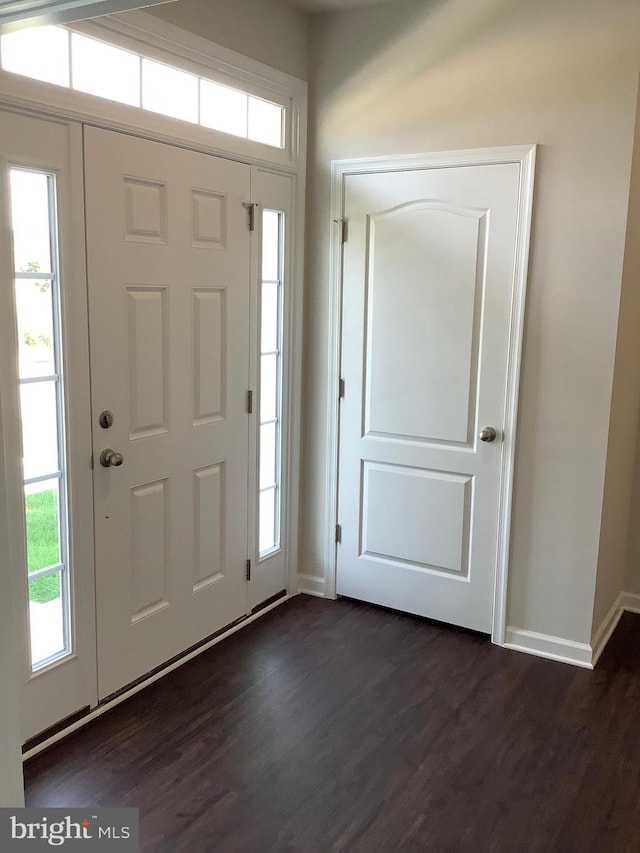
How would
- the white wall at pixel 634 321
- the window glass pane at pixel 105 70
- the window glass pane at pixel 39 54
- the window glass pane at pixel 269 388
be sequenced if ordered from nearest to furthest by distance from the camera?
the window glass pane at pixel 39 54, the window glass pane at pixel 105 70, the white wall at pixel 634 321, the window glass pane at pixel 269 388

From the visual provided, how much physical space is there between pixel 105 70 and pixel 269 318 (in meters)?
1.22

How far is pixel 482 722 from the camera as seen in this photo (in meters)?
2.62

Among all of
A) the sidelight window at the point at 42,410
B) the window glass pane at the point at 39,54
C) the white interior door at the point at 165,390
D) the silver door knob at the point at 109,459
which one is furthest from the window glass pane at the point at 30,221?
the silver door knob at the point at 109,459

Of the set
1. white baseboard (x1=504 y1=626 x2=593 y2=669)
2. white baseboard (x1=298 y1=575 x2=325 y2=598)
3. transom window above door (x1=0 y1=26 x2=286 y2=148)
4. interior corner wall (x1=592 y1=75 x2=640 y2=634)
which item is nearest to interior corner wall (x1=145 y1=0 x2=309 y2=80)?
transom window above door (x1=0 y1=26 x2=286 y2=148)

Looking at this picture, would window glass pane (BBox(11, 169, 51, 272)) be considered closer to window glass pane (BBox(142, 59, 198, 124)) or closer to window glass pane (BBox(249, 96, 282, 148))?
window glass pane (BBox(142, 59, 198, 124))

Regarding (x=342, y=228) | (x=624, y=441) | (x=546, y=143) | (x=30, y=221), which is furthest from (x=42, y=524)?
(x=624, y=441)

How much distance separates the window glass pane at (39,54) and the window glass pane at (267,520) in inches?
74.4

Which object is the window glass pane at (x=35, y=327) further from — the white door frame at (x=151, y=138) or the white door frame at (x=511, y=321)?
the white door frame at (x=511, y=321)

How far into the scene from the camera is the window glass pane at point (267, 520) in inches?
136

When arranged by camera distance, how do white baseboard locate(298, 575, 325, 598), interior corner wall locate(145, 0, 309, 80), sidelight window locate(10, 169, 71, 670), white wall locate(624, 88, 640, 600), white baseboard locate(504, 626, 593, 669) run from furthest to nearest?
1. white baseboard locate(298, 575, 325, 598)
2. white baseboard locate(504, 626, 593, 669)
3. white wall locate(624, 88, 640, 600)
4. interior corner wall locate(145, 0, 309, 80)
5. sidelight window locate(10, 169, 71, 670)

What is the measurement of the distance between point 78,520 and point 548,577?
1.86 metres

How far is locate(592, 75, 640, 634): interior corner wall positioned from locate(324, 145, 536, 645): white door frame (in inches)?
14.5

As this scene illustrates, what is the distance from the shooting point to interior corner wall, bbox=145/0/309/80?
2635mm

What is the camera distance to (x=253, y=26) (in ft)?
9.69
